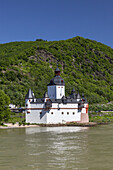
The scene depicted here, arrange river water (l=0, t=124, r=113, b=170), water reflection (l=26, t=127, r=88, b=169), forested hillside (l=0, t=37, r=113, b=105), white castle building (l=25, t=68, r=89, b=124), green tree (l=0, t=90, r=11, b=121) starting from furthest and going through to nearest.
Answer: forested hillside (l=0, t=37, r=113, b=105)
white castle building (l=25, t=68, r=89, b=124)
green tree (l=0, t=90, r=11, b=121)
water reflection (l=26, t=127, r=88, b=169)
river water (l=0, t=124, r=113, b=170)

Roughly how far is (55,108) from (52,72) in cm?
8015

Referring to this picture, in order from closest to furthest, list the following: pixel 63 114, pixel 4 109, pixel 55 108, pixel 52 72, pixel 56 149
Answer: pixel 56 149 < pixel 4 109 < pixel 55 108 < pixel 63 114 < pixel 52 72

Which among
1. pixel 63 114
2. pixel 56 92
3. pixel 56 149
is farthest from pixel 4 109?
pixel 56 149

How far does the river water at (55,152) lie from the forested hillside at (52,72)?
55.9 meters

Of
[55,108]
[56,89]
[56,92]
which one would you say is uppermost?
[56,89]

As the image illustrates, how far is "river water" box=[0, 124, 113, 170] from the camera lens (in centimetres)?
3228

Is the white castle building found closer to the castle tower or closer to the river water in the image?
the castle tower

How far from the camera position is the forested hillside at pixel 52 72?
12988 cm

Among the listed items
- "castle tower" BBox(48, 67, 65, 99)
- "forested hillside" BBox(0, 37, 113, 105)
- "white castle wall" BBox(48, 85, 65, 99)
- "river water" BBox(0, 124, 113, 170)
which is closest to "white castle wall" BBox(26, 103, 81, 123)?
"white castle wall" BBox(48, 85, 65, 99)

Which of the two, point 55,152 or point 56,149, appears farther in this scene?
point 56,149

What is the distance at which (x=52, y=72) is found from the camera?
15538cm

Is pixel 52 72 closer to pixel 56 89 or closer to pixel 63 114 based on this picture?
pixel 56 89

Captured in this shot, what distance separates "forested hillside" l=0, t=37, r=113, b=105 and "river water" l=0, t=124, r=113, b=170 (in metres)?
55.9

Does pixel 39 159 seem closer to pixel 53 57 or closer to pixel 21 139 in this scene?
pixel 21 139
